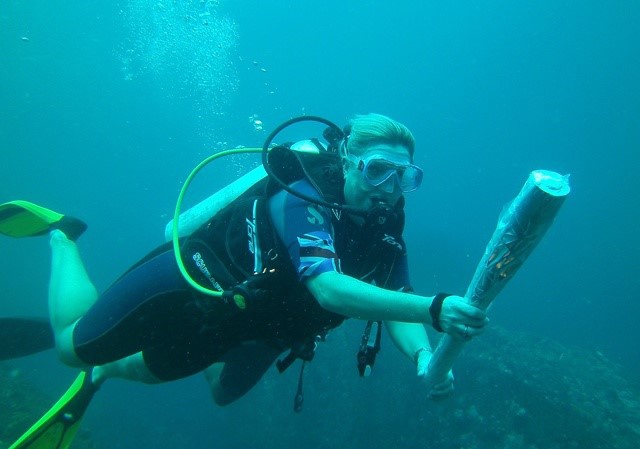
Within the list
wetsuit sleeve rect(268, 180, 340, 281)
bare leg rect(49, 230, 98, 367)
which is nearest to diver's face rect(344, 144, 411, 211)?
wetsuit sleeve rect(268, 180, 340, 281)

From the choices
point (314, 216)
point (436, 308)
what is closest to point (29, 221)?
point (314, 216)

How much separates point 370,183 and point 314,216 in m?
0.52

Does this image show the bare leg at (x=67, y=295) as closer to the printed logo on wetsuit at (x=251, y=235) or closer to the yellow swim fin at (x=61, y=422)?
the yellow swim fin at (x=61, y=422)

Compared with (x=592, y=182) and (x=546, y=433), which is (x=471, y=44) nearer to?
(x=592, y=182)

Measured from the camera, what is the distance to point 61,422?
13.1 feet

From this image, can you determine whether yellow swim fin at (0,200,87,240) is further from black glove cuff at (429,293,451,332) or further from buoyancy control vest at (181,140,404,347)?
black glove cuff at (429,293,451,332)

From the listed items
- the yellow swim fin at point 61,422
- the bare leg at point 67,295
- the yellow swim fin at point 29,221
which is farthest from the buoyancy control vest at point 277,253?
the yellow swim fin at point 29,221

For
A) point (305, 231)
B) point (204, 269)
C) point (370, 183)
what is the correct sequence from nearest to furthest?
point (305, 231) → point (370, 183) → point (204, 269)

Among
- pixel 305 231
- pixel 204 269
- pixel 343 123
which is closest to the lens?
pixel 305 231

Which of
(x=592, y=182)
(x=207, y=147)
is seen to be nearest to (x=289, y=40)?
(x=207, y=147)

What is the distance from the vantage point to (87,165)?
10494 cm

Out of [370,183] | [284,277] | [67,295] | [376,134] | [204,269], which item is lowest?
[67,295]

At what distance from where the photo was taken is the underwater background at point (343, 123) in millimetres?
11719

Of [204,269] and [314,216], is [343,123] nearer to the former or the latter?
[204,269]
